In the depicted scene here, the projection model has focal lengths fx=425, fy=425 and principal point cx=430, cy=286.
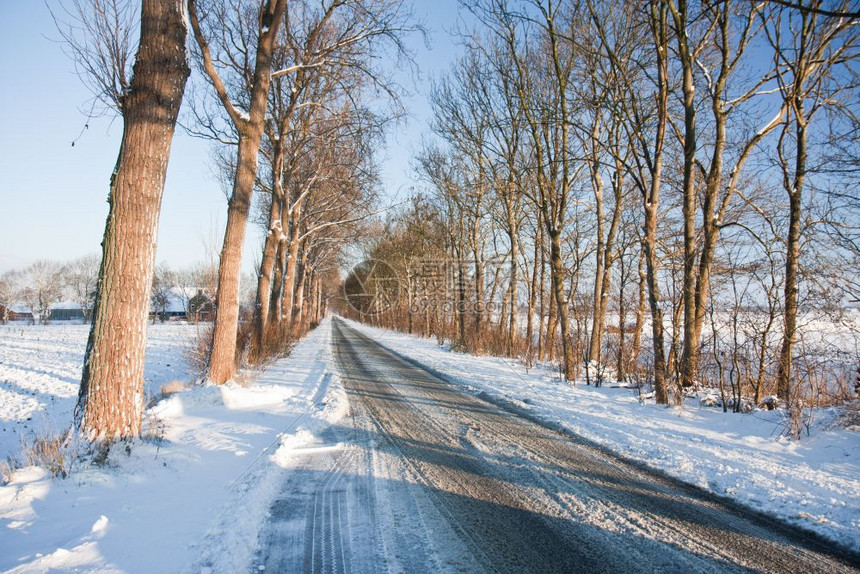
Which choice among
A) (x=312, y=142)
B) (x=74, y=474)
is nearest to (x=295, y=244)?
(x=312, y=142)

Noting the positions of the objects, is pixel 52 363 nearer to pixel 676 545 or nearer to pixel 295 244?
pixel 295 244

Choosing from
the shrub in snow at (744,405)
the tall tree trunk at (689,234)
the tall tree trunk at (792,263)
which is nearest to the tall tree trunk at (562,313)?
the tall tree trunk at (689,234)

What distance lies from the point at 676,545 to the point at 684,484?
4.59ft

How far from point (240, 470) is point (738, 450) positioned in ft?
18.3

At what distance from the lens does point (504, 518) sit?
127 inches

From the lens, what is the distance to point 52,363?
49.4 ft

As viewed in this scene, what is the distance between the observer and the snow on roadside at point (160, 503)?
2.55m

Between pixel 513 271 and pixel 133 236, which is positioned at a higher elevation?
pixel 513 271

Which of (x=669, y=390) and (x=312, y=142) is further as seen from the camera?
(x=312, y=142)

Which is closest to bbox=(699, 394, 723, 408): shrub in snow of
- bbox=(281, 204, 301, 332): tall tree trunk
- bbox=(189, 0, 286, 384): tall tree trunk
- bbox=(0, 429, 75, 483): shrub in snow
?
bbox=(189, 0, 286, 384): tall tree trunk

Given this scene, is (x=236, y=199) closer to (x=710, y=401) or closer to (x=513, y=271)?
(x=710, y=401)

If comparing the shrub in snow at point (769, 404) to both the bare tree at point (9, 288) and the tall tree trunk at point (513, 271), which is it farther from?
the bare tree at point (9, 288)

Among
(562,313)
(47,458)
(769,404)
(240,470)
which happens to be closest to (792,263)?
(769,404)

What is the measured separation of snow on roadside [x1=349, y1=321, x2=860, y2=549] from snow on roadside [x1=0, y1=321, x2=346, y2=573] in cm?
401
